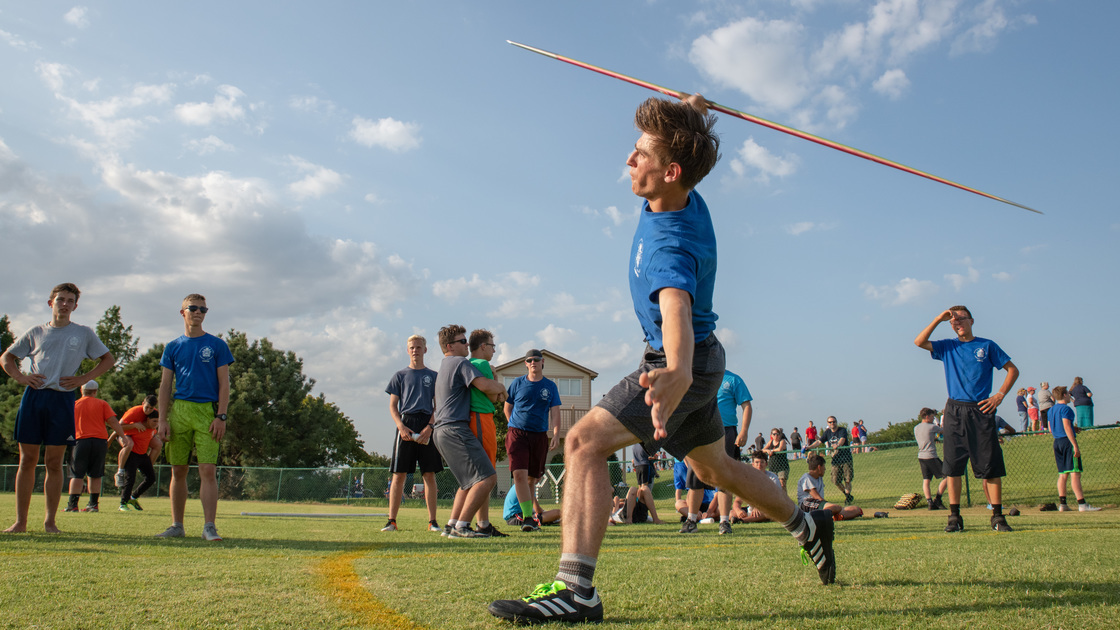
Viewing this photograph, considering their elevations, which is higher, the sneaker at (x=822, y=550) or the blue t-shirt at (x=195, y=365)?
the blue t-shirt at (x=195, y=365)

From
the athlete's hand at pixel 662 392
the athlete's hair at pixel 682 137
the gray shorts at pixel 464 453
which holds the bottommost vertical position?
the gray shorts at pixel 464 453

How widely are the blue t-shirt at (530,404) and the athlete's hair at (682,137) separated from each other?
17.7ft

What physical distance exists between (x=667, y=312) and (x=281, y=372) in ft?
142

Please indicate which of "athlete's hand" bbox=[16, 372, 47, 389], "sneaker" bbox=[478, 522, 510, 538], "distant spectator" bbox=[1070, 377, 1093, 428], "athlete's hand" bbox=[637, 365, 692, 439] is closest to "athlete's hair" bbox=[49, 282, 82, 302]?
"athlete's hand" bbox=[16, 372, 47, 389]

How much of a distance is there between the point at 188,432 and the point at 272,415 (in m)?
37.9

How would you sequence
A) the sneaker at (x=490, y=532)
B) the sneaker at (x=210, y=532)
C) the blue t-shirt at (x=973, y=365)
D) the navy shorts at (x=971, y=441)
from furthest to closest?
the blue t-shirt at (x=973, y=365) < the navy shorts at (x=971, y=441) < the sneaker at (x=490, y=532) < the sneaker at (x=210, y=532)

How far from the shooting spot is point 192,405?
607 cm

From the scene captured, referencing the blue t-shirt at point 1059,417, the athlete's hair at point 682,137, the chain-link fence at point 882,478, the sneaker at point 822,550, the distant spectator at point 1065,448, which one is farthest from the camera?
the chain-link fence at point 882,478

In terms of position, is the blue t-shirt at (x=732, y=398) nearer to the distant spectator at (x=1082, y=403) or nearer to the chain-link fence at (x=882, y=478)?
the chain-link fence at (x=882, y=478)

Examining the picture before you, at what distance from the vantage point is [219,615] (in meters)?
Result: 2.54

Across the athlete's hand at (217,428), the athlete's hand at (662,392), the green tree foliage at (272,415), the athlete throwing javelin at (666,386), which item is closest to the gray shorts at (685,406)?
the athlete throwing javelin at (666,386)

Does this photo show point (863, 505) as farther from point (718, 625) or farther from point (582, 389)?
point (582, 389)

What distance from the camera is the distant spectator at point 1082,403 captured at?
1712cm

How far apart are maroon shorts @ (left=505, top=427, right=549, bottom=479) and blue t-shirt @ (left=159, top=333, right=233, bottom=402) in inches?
125
